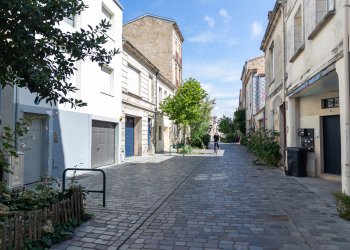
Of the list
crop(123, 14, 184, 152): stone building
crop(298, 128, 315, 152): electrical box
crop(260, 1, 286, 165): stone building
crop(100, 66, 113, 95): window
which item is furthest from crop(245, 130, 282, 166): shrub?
crop(123, 14, 184, 152): stone building

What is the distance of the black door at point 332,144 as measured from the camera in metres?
10.4

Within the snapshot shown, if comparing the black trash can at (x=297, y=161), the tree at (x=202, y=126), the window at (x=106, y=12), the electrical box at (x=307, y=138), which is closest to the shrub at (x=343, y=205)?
the black trash can at (x=297, y=161)

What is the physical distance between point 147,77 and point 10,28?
18339 millimetres

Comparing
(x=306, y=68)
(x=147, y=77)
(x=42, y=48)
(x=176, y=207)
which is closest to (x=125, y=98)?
(x=147, y=77)

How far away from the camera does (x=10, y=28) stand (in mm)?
3805

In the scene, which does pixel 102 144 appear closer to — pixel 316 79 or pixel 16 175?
pixel 16 175

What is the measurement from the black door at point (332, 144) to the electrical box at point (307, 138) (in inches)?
16.8

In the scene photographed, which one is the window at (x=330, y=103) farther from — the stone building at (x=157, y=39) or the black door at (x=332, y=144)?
the stone building at (x=157, y=39)

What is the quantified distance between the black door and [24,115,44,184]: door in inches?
354

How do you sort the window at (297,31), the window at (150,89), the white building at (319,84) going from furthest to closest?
1. the window at (150,89)
2. the window at (297,31)
3. the white building at (319,84)

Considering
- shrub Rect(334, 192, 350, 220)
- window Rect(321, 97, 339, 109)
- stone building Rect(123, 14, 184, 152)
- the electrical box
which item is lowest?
shrub Rect(334, 192, 350, 220)

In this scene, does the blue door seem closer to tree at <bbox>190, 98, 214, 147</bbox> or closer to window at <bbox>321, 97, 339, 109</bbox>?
tree at <bbox>190, 98, 214, 147</bbox>

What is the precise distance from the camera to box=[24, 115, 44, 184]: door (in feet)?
31.0

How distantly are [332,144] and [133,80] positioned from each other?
11.8 meters
